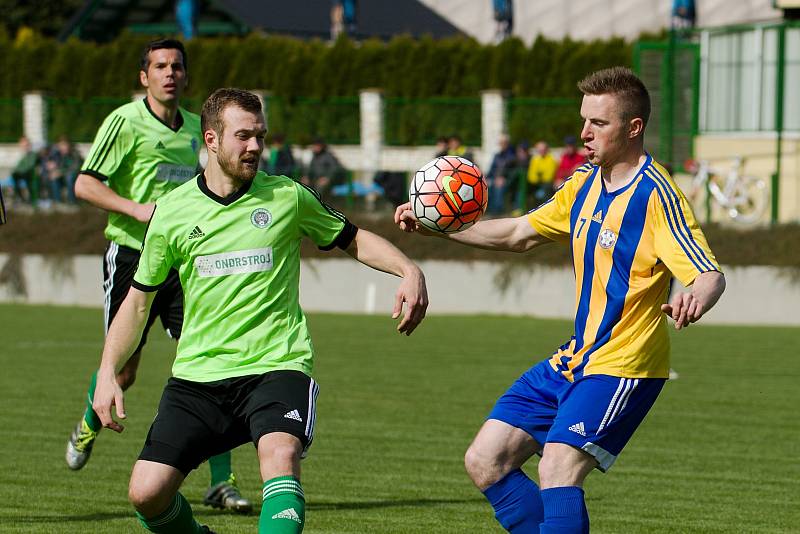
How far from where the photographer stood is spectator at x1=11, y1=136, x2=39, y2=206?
25.8 meters

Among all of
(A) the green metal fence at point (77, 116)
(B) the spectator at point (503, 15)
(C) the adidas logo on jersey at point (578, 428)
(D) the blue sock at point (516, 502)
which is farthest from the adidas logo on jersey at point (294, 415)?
(B) the spectator at point (503, 15)

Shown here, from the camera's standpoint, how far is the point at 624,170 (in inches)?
238

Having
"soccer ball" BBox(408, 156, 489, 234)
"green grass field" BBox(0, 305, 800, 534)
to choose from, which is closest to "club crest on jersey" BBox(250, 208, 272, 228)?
"soccer ball" BBox(408, 156, 489, 234)

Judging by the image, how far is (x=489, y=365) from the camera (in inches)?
631

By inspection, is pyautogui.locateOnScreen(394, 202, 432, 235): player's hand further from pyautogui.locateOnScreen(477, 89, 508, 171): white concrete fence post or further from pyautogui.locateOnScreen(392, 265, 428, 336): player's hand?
pyautogui.locateOnScreen(477, 89, 508, 171): white concrete fence post

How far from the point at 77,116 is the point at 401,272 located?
2557 cm

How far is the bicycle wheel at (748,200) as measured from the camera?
72.5 feet

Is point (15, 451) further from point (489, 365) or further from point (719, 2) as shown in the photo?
point (719, 2)

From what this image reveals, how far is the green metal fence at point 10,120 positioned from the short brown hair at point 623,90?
27.1 meters

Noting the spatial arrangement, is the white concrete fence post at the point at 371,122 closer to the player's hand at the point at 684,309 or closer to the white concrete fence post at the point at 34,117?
the white concrete fence post at the point at 34,117

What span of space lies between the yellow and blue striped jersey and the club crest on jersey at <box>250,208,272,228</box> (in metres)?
1.23

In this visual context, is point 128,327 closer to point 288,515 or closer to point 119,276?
point 288,515

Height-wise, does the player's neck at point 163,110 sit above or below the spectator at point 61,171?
above

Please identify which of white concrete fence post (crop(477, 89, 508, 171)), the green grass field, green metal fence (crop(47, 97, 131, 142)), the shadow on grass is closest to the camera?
the shadow on grass
